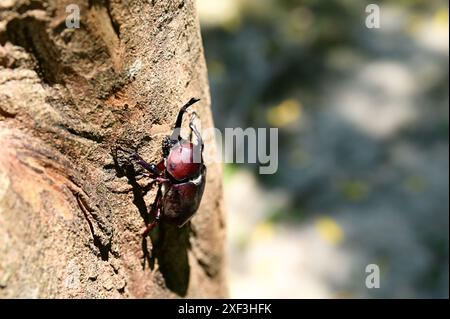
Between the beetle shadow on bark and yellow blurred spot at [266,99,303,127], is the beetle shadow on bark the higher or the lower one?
the lower one

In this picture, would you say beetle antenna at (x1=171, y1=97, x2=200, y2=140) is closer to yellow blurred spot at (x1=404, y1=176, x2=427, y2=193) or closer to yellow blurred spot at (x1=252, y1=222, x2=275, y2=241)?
yellow blurred spot at (x1=252, y1=222, x2=275, y2=241)

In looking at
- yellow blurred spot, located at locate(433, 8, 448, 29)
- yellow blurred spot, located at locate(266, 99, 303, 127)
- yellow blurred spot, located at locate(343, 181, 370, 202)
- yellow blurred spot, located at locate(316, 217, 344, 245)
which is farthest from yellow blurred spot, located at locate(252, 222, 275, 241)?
yellow blurred spot, located at locate(433, 8, 448, 29)

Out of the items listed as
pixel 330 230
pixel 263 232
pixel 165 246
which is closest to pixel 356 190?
pixel 330 230

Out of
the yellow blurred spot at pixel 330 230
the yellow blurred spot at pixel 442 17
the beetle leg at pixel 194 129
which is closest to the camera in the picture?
the beetle leg at pixel 194 129

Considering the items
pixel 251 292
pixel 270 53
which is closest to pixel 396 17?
pixel 270 53

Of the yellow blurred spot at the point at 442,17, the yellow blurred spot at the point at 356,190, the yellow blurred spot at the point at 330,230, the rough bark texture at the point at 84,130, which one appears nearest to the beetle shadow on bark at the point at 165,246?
the rough bark texture at the point at 84,130

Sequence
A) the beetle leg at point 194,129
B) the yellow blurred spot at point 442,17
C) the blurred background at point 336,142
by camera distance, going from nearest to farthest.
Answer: the beetle leg at point 194,129
the blurred background at point 336,142
the yellow blurred spot at point 442,17

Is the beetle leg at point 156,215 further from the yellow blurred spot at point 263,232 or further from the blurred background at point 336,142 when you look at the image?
the yellow blurred spot at point 263,232
